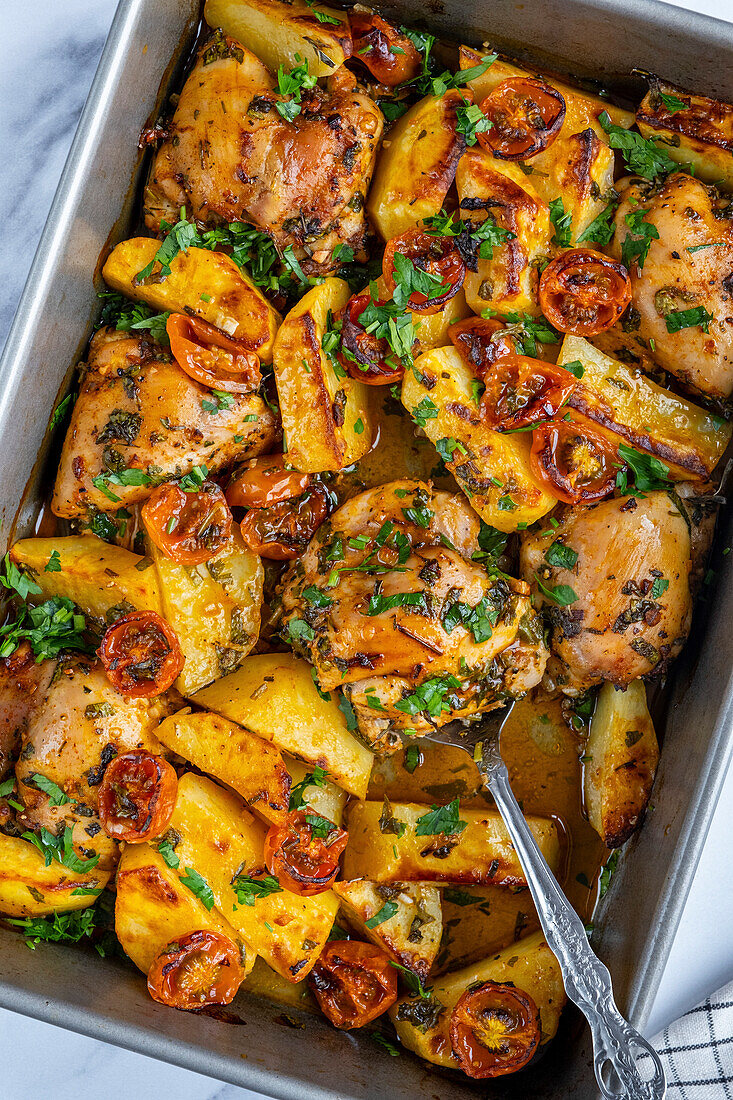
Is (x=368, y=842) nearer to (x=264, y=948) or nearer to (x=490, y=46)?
(x=264, y=948)

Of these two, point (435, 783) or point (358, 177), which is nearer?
point (358, 177)

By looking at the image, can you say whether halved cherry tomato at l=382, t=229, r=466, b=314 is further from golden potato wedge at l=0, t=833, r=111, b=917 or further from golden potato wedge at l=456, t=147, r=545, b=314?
golden potato wedge at l=0, t=833, r=111, b=917

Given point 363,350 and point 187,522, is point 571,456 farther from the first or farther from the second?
point 187,522

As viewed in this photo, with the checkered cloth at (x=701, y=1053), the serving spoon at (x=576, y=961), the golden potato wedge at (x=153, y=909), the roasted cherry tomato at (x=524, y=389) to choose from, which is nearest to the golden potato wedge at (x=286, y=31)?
the roasted cherry tomato at (x=524, y=389)

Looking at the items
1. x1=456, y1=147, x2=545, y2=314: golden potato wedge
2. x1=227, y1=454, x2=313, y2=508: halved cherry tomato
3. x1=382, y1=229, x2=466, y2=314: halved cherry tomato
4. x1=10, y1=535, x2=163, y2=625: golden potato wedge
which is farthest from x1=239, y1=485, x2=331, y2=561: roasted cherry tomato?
x1=456, y1=147, x2=545, y2=314: golden potato wedge

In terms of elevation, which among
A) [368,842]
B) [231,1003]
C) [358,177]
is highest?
[358,177]

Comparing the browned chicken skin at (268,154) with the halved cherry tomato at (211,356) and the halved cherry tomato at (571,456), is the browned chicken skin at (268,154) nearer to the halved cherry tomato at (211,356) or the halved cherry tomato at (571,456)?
the halved cherry tomato at (211,356)

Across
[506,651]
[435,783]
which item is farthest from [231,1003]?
[506,651]

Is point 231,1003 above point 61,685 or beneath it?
beneath
